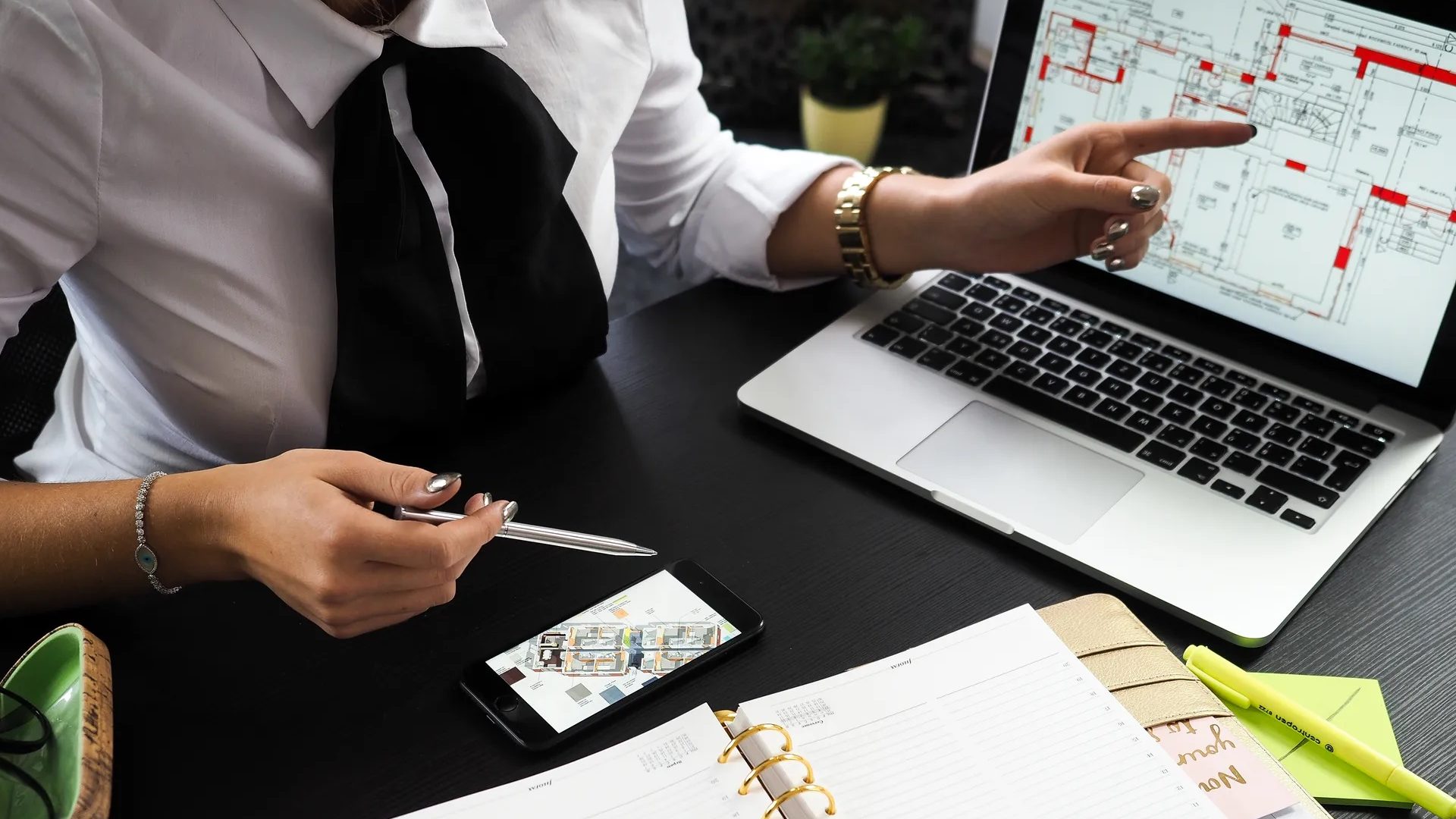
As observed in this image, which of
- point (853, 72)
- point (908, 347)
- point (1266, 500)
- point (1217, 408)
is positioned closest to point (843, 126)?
point (853, 72)

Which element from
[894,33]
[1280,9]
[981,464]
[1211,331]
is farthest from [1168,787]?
[894,33]

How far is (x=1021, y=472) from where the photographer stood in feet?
2.80

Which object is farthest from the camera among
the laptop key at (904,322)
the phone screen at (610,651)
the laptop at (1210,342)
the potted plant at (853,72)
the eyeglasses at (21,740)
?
the potted plant at (853,72)

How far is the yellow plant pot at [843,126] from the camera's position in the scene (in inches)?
93.6

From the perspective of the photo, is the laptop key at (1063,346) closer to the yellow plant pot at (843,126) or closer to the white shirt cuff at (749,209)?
the white shirt cuff at (749,209)

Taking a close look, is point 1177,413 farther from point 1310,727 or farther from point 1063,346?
point 1310,727

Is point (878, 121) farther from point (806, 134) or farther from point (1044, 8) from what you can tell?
point (1044, 8)

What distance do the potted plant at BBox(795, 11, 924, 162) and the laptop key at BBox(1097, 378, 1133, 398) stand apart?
60.2 inches

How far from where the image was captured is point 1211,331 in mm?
960

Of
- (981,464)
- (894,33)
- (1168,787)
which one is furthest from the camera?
(894,33)

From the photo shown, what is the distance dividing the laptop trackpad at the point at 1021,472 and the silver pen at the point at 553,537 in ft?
0.71

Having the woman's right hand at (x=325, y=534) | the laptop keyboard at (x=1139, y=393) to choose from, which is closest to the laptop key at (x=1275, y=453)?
the laptop keyboard at (x=1139, y=393)

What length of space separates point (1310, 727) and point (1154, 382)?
0.33m

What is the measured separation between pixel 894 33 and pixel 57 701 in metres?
2.00
